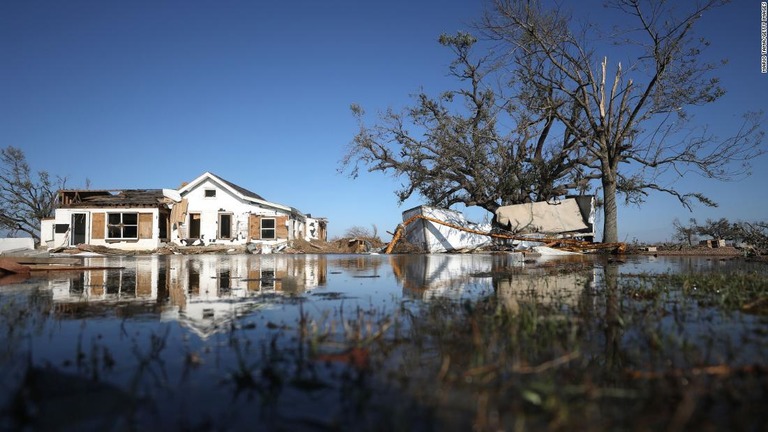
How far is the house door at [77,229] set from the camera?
27.3 meters

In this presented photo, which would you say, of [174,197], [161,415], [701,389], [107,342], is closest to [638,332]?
[701,389]

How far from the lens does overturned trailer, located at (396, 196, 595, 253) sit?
867 inches

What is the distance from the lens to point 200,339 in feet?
10.2

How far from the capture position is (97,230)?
27.1 metres

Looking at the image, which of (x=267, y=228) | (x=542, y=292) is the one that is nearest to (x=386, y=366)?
(x=542, y=292)

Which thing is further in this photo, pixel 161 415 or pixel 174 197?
pixel 174 197

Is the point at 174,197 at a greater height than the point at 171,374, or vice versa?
the point at 174,197

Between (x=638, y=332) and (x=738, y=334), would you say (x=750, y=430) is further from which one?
(x=738, y=334)

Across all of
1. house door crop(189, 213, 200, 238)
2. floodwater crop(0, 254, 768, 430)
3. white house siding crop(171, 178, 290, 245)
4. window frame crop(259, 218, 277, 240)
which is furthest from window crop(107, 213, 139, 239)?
floodwater crop(0, 254, 768, 430)

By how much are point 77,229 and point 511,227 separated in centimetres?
2666

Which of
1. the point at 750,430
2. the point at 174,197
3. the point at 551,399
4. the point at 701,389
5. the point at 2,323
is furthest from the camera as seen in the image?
the point at 174,197

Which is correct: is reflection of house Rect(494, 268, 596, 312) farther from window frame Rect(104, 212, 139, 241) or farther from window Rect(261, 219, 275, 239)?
window frame Rect(104, 212, 139, 241)

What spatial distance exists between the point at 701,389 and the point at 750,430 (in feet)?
0.91

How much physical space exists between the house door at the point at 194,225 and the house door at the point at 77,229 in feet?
20.3
